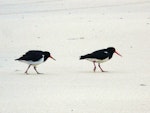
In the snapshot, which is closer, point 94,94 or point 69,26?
point 94,94

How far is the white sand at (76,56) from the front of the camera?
8328 mm

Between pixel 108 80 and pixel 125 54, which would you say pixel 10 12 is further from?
pixel 108 80

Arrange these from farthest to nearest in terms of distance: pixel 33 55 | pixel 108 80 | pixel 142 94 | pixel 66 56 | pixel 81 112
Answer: pixel 66 56 → pixel 33 55 → pixel 108 80 → pixel 142 94 → pixel 81 112

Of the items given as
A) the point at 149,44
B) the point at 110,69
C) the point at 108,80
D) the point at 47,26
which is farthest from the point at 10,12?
the point at 108,80

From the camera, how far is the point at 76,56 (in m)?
13.0

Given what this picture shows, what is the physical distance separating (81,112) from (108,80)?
2523 millimetres

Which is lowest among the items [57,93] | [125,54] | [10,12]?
A: [10,12]

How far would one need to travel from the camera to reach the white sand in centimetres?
833

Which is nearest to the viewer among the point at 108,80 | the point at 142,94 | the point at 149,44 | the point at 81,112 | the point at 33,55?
the point at 81,112

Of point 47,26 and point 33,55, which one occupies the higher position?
point 33,55

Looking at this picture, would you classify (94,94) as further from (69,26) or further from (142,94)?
(69,26)

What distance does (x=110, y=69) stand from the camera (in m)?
11.7

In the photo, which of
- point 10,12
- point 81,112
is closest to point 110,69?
point 81,112

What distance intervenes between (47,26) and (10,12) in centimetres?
487
